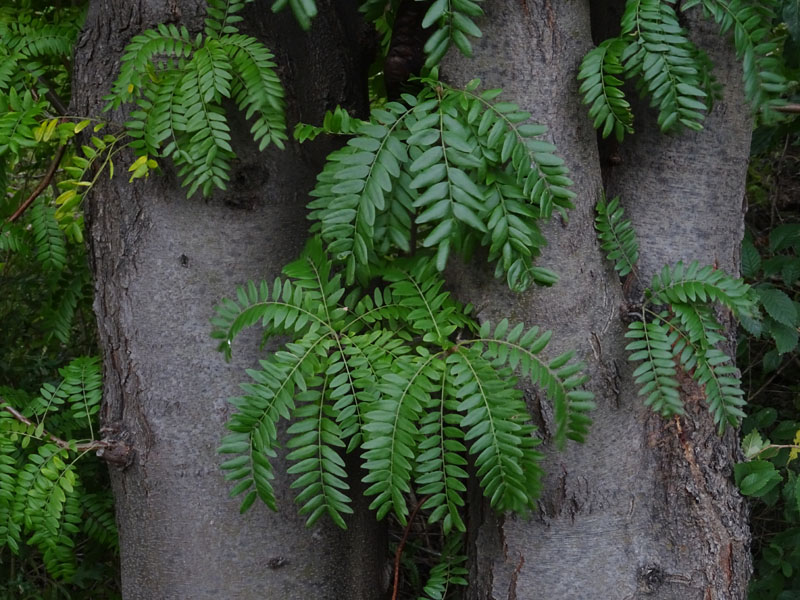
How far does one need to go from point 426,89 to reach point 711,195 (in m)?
0.68

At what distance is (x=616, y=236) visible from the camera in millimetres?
1510

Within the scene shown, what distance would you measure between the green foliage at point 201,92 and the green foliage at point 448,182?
0.62ft

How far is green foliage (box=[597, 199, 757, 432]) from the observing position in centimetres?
138

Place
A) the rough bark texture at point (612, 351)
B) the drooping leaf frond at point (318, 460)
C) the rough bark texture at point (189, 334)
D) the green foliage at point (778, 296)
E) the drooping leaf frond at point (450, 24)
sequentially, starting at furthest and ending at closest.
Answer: the green foliage at point (778, 296) < the rough bark texture at point (189, 334) < the rough bark texture at point (612, 351) < the drooping leaf frond at point (318, 460) < the drooping leaf frond at point (450, 24)

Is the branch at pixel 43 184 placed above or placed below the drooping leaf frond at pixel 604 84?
above

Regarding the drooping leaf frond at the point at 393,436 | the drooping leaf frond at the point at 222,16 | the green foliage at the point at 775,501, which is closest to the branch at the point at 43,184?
the drooping leaf frond at the point at 222,16

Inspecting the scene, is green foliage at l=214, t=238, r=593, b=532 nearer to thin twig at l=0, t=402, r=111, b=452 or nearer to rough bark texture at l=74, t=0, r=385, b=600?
rough bark texture at l=74, t=0, r=385, b=600

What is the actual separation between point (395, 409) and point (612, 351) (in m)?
0.51

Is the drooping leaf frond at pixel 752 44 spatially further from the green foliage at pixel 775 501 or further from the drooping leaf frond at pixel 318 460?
the drooping leaf frond at pixel 318 460

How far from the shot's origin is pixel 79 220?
5.14 feet

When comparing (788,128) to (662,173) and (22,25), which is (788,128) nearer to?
(662,173)

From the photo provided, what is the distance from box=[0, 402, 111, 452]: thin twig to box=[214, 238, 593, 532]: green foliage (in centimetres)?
43

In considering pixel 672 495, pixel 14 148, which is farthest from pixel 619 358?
pixel 14 148

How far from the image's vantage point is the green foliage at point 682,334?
4.51ft
